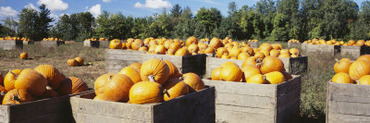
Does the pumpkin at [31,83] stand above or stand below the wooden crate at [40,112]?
above

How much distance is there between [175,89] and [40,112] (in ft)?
4.04

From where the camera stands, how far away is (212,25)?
147 feet

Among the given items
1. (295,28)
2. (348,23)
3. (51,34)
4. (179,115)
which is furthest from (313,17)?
(179,115)

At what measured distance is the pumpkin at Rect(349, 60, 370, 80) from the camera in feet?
14.1

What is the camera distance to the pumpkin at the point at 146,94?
2.78 metres

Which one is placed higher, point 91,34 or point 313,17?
point 313,17

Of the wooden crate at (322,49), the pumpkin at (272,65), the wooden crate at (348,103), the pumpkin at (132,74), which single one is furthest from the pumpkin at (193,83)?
the wooden crate at (322,49)

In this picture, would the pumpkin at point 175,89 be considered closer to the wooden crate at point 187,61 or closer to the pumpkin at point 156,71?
the pumpkin at point 156,71

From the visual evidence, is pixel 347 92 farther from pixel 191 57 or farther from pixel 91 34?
pixel 91 34

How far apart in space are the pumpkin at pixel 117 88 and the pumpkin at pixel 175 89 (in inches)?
15.5

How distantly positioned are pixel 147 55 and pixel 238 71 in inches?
137

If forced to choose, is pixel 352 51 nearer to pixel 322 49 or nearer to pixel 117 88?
pixel 322 49

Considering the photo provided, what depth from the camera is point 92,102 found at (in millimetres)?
2805

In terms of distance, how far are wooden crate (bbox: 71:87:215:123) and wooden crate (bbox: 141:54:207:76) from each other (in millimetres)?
3732
